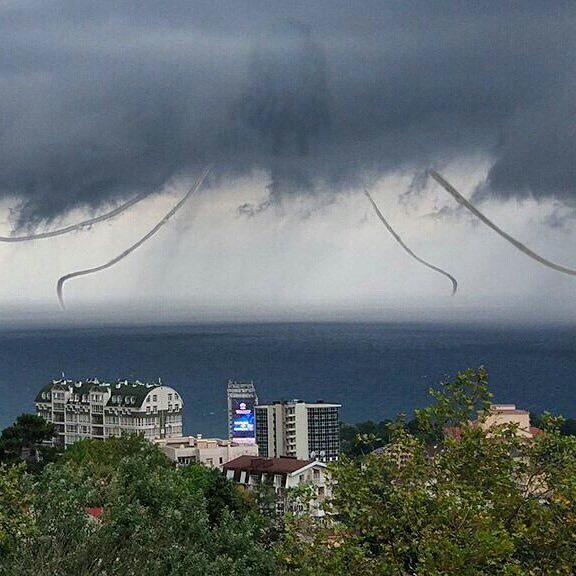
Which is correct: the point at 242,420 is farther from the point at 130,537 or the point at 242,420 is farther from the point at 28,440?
the point at 130,537

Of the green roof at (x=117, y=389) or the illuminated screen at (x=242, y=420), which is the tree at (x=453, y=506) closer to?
the green roof at (x=117, y=389)

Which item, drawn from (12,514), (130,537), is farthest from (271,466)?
(12,514)

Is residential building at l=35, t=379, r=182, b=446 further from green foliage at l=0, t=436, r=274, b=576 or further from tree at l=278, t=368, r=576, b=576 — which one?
tree at l=278, t=368, r=576, b=576

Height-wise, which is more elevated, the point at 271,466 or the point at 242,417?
the point at 242,417

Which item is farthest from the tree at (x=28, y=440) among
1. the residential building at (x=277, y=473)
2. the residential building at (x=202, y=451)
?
the residential building at (x=202, y=451)

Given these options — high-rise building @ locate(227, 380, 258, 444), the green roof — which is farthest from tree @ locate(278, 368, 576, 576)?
high-rise building @ locate(227, 380, 258, 444)

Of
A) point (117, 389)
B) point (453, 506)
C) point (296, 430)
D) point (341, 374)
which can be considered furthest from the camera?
point (341, 374)
